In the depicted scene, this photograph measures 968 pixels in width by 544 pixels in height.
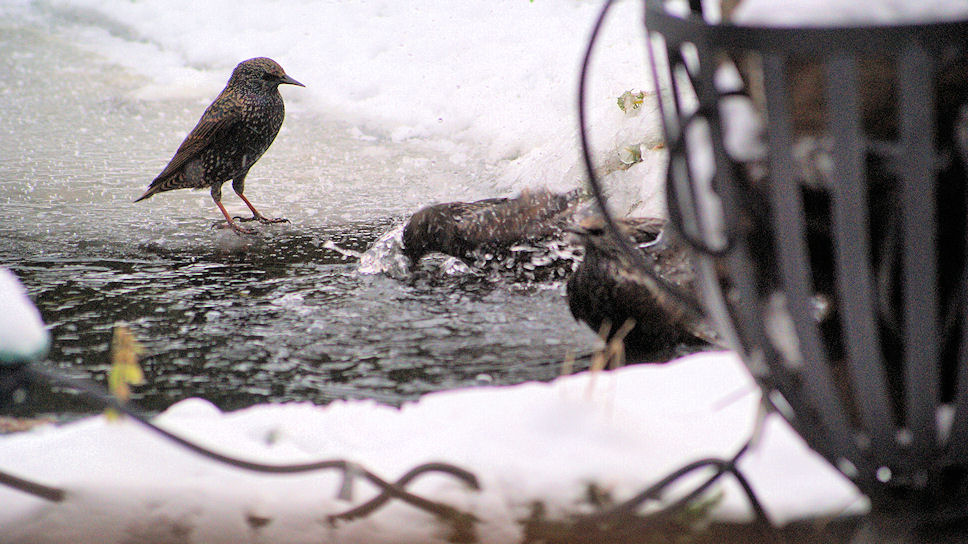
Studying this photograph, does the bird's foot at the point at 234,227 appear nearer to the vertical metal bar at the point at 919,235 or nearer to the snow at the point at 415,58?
the snow at the point at 415,58

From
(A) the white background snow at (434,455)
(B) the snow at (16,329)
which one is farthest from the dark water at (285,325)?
(B) the snow at (16,329)

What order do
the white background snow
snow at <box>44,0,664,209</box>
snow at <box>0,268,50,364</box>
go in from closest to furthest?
1. snow at <box>0,268,50,364</box>
2. the white background snow
3. snow at <box>44,0,664,209</box>

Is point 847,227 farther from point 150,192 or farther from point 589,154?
point 150,192

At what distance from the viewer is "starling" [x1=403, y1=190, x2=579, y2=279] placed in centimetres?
302

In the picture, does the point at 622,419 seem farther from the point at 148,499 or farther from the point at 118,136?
the point at 118,136

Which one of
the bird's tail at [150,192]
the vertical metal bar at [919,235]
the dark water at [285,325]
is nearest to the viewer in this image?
the vertical metal bar at [919,235]

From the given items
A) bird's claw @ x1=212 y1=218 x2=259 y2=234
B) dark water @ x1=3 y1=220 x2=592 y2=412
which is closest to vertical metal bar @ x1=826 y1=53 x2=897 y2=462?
dark water @ x1=3 y1=220 x2=592 y2=412

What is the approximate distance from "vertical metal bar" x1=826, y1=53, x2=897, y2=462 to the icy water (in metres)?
1.09

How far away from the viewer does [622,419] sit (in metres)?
1.34

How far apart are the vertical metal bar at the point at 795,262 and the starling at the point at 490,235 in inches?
75.6

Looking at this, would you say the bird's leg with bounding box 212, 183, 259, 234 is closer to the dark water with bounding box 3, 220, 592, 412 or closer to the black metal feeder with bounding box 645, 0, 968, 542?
the dark water with bounding box 3, 220, 592, 412

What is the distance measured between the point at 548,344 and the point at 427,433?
93 centimetres

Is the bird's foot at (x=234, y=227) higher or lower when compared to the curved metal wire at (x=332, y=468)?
lower

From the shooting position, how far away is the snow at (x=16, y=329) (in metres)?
0.99
